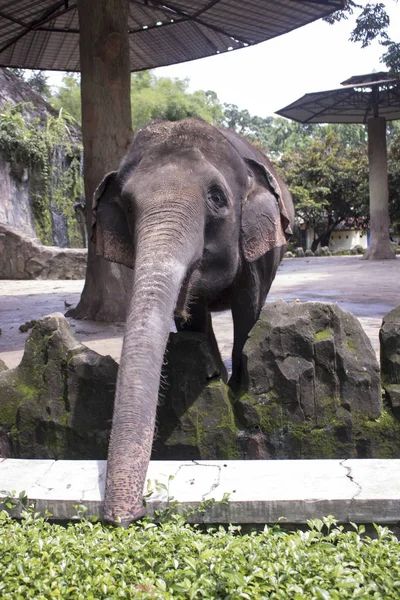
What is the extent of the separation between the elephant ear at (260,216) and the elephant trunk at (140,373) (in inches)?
A: 31.7

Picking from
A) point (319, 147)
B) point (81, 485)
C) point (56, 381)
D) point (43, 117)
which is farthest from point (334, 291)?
point (319, 147)

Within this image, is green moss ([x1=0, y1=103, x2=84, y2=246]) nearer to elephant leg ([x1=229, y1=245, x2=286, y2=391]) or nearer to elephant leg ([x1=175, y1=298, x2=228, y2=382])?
elephant leg ([x1=175, y1=298, x2=228, y2=382])

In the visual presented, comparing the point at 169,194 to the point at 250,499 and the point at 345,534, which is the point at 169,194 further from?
the point at 345,534

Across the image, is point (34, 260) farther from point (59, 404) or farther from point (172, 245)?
point (172, 245)

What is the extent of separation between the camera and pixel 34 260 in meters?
18.1

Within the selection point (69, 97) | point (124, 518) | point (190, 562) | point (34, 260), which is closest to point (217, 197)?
point (124, 518)

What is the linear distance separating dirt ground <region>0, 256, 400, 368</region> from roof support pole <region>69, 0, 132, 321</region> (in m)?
0.40

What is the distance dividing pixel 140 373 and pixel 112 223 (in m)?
1.59

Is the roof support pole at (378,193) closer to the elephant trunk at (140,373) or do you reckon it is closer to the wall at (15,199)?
the wall at (15,199)

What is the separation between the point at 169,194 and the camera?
10.6ft

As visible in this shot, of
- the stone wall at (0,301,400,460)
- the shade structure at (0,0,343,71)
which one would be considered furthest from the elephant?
the shade structure at (0,0,343,71)

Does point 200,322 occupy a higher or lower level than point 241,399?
higher

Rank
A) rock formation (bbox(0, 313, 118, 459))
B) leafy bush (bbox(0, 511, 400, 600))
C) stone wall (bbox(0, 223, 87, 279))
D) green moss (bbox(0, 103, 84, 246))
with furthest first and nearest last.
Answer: green moss (bbox(0, 103, 84, 246)), stone wall (bbox(0, 223, 87, 279)), rock formation (bbox(0, 313, 118, 459)), leafy bush (bbox(0, 511, 400, 600))

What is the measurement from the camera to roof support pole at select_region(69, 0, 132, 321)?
7.92 meters
